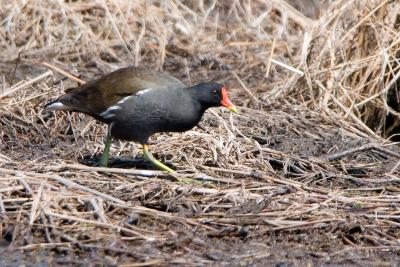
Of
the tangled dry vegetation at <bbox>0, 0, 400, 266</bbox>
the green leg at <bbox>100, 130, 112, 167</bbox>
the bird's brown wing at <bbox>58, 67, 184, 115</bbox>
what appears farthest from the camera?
the green leg at <bbox>100, 130, 112, 167</bbox>

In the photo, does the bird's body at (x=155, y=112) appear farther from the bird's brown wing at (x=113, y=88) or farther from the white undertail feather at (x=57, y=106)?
the white undertail feather at (x=57, y=106)

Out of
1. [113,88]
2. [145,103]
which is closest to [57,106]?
[113,88]

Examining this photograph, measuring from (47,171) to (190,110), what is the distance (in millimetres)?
976

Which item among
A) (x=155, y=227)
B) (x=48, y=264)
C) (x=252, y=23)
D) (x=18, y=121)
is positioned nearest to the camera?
(x=48, y=264)

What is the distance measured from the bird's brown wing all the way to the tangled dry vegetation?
1.31 ft

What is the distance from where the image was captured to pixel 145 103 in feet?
20.9

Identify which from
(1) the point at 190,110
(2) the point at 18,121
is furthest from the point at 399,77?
(2) the point at 18,121

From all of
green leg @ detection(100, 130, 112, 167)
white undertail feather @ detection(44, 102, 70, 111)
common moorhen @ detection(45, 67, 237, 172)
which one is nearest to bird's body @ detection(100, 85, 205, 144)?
common moorhen @ detection(45, 67, 237, 172)

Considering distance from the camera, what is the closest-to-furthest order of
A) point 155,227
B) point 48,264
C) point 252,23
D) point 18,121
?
point 48,264 < point 155,227 < point 18,121 < point 252,23

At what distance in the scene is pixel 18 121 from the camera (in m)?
7.44

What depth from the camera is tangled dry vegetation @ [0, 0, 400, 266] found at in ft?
18.1

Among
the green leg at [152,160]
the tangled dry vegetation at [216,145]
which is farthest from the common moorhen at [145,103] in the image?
the tangled dry vegetation at [216,145]

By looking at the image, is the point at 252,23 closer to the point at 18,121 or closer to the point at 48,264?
the point at 18,121

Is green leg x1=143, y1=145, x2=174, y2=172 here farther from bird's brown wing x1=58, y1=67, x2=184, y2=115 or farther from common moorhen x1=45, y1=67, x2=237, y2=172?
bird's brown wing x1=58, y1=67, x2=184, y2=115
